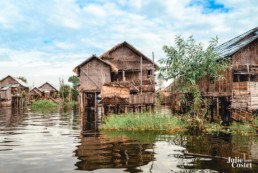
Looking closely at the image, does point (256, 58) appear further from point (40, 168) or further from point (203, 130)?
point (40, 168)

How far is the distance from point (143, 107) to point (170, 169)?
15.2 meters

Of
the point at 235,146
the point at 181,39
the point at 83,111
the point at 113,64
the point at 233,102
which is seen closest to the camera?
the point at 235,146

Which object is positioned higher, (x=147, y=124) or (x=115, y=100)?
(x=115, y=100)

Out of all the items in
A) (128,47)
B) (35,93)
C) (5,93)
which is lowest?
(5,93)

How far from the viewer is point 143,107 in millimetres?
23328

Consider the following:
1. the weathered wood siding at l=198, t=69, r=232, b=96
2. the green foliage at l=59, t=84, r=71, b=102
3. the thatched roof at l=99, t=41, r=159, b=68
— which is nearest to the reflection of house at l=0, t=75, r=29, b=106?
the green foliage at l=59, t=84, r=71, b=102

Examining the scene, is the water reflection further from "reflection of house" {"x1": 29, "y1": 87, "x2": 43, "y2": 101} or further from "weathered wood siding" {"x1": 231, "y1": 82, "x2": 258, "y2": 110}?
"reflection of house" {"x1": 29, "y1": 87, "x2": 43, "y2": 101}

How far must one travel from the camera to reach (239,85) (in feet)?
73.1

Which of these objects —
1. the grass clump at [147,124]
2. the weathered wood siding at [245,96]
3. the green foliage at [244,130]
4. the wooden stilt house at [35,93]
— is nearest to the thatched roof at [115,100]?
the grass clump at [147,124]

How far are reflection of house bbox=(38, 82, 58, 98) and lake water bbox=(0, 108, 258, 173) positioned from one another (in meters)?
54.1

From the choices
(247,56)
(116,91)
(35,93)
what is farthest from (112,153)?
(35,93)

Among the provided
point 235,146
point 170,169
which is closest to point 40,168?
point 170,169

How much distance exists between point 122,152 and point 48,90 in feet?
198

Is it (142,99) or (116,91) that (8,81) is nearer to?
(116,91)
